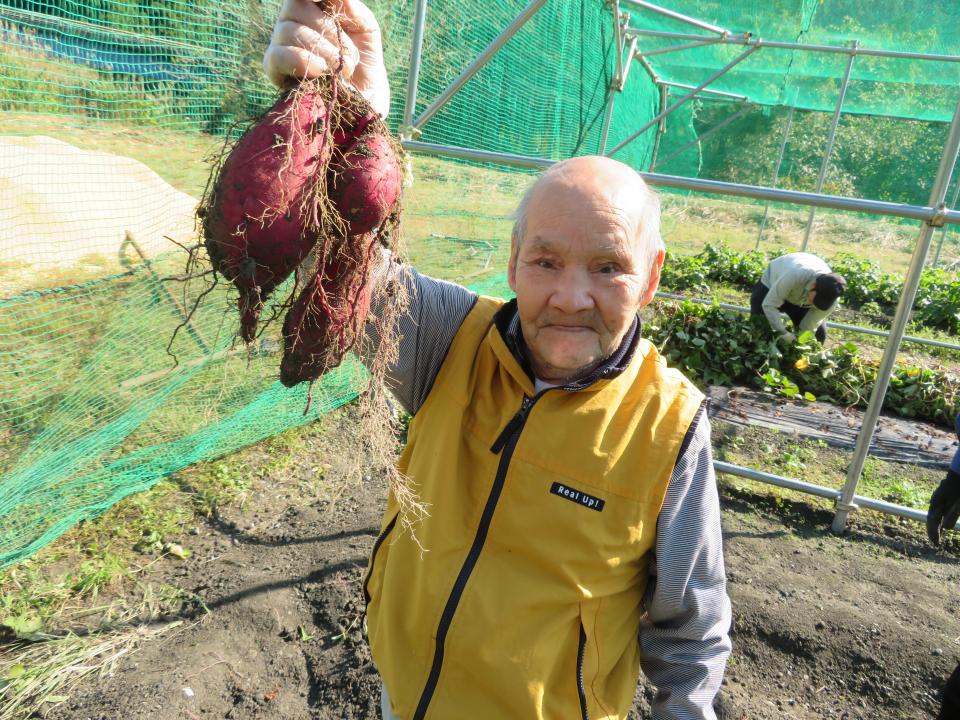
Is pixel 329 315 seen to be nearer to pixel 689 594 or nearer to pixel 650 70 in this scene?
pixel 689 594

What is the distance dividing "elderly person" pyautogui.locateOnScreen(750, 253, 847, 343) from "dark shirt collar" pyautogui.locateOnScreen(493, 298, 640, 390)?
17.4 ft

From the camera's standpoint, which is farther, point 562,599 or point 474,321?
point 474,321

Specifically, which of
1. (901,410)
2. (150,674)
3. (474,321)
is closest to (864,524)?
(901,410)

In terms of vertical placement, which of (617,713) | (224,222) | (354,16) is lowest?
(617,713)

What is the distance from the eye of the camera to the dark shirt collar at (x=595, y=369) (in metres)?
1.12

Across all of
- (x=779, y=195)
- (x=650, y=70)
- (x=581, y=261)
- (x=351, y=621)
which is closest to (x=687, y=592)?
(x=581, y=261)

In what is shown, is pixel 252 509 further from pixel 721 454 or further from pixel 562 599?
pixel 721 454

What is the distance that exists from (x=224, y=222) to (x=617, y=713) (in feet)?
3.67

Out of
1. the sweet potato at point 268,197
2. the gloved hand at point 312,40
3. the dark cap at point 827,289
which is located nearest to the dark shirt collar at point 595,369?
the sweet potato at point 268,197

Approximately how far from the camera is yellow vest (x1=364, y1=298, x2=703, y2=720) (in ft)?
3.56

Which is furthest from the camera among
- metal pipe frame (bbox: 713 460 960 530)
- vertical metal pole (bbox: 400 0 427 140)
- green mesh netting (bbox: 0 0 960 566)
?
metal pipe frame (bbox: 713 460 960 530)

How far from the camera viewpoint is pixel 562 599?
1089mm

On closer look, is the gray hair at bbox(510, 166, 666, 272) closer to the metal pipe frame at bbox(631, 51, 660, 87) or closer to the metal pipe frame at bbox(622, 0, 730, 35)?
the metal pipe frame at bbox(622, 0, 730, 35)

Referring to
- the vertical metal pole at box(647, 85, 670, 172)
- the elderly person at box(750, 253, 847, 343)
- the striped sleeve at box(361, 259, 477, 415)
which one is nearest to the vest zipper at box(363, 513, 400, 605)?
the striped sleeve at box(361, 259, 477, 415)
